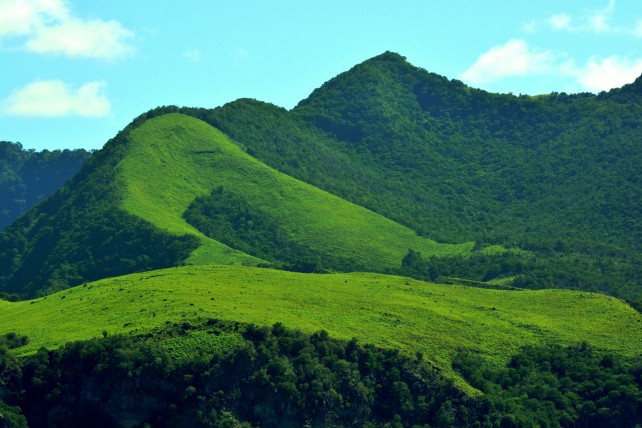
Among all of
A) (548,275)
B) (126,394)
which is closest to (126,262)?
(548,275)

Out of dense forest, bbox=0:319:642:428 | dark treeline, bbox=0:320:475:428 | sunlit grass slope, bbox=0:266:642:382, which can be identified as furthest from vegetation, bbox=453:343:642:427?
dark treeline, bbox=0:320:475:428

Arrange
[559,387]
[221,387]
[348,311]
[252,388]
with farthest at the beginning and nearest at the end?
[348,311] → [559,387] → [252,388] → [221,387]

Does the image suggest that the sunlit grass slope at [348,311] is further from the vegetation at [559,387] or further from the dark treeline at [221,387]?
the dark treeline at [221,387]

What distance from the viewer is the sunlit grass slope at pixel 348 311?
134875 millimetres

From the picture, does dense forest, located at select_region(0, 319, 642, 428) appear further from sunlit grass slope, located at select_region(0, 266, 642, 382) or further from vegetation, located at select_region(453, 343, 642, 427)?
sunlit grass slope, located at select_region(0, 266, 642, 382)

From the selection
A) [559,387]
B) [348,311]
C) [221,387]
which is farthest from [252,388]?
[559,387]

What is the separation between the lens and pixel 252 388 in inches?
4729

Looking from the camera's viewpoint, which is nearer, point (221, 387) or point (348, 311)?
point (221, 387)

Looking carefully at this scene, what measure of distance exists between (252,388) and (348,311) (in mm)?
26550

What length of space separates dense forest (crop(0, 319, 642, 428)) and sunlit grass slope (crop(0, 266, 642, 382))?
4228mm

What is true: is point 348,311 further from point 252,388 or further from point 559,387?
point 252,388

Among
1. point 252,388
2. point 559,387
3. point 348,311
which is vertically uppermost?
point 348,311

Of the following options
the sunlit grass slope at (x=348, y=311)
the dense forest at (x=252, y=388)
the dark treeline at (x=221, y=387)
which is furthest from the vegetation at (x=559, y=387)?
the dark treeline at (x=221, y=387)

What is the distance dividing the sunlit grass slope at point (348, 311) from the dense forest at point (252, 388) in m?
4.23
